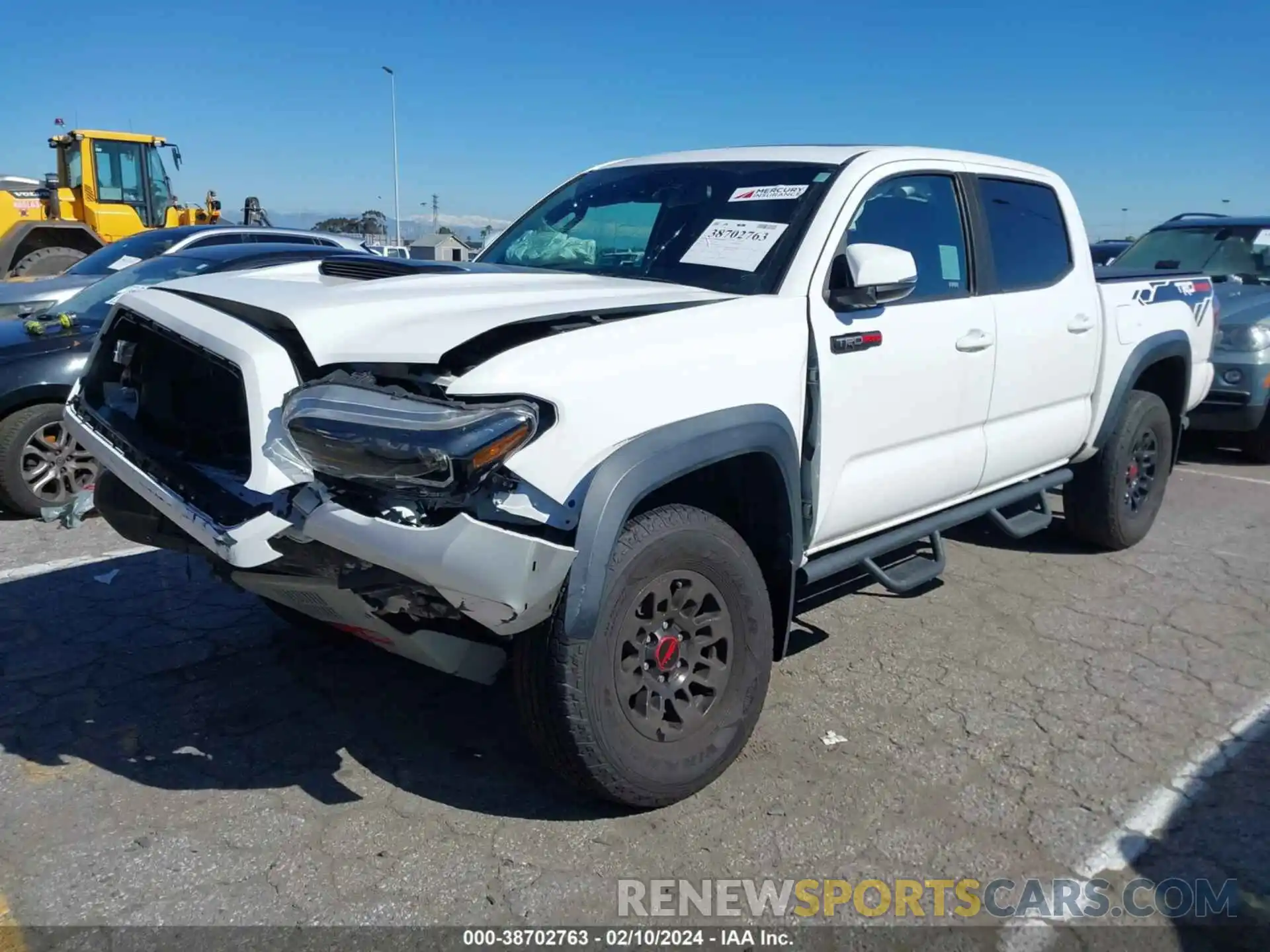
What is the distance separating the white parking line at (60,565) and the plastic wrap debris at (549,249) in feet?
7.44

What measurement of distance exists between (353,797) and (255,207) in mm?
16503

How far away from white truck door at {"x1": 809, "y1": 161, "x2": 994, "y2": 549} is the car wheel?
14.1 feet

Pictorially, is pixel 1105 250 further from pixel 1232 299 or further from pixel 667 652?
Result: pixel 667 652

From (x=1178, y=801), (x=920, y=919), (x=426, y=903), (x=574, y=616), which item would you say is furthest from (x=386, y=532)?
(x=1178, y=801)

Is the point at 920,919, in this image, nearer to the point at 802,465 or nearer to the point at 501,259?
the point at 802,465

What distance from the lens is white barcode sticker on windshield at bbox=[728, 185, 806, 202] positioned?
354 centimetres

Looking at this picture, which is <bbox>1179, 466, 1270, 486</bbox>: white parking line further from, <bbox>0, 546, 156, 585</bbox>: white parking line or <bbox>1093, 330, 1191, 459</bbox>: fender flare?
<bbox>0, 546, 156, 585</bbox>: white parking line

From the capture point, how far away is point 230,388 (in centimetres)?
298

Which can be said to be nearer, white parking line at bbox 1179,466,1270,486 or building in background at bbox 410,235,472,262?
building in background at bbox 410,235,472,262

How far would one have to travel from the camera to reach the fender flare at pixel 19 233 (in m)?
14.4

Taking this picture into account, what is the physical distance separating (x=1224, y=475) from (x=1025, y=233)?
4.57 meters

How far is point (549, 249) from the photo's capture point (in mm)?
4184

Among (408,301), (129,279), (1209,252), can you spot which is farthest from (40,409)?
(1209,252)

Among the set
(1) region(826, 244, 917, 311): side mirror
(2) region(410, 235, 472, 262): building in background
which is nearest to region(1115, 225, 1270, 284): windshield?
(2) region(410, 235, 472, 262): building in background
